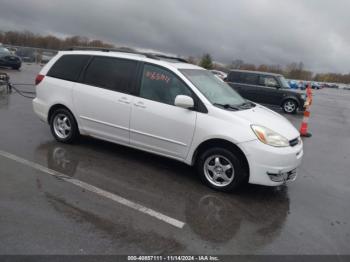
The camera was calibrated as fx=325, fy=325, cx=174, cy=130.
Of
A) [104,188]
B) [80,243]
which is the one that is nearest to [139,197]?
[104,188]

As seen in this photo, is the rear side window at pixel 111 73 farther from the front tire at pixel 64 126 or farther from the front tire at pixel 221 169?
the front tire at pixel 221 169

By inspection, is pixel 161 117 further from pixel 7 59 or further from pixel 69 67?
pixel 7 59

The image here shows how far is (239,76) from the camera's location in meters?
16.5

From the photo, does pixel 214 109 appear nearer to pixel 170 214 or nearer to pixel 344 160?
pixel 170 214

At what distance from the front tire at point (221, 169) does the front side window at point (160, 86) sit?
Answer: 1011 millimetres

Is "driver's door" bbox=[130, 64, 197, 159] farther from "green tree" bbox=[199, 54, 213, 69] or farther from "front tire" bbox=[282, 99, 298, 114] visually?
"green tree" bbox=[199, 54, 213, 69]

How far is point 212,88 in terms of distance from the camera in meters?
5.44

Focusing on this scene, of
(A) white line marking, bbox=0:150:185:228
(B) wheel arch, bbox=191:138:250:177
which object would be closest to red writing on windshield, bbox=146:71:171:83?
(B) wheel arch, bbox=191:138:250:177

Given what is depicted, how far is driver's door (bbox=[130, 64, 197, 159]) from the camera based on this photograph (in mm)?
4926

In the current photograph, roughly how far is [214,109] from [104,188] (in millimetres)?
1937

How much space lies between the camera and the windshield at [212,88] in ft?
16.8

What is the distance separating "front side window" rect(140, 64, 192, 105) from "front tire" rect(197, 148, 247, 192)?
1011 mm

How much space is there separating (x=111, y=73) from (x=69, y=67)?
1.01 metres

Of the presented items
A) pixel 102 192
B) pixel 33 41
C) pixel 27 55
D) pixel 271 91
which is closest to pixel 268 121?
pixel 102 192
